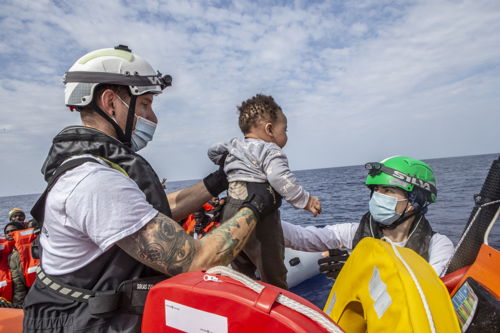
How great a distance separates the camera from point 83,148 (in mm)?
1638

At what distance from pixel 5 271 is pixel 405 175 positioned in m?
7.14

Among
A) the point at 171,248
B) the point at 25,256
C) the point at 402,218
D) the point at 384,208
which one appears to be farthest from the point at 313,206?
the point at 25,256

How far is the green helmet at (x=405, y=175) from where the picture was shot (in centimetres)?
330

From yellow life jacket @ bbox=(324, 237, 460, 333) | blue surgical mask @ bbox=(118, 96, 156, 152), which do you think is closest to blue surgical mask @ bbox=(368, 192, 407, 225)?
yellow life jacket @ bbox=(324, 237, 460, 333)

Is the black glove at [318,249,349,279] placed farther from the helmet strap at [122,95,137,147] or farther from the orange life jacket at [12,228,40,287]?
the orange life jacket at [12,228,40,287]

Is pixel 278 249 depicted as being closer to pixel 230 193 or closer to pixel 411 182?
pixel 230 193

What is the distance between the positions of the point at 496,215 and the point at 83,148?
7.28 feet

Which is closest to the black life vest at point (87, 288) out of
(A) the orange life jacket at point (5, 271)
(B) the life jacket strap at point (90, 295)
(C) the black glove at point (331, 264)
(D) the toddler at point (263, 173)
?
(B) the life jacket strap at point (90, 295)

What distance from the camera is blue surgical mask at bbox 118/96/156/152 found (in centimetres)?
201

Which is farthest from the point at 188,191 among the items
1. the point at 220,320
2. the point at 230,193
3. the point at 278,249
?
the point at 220,320

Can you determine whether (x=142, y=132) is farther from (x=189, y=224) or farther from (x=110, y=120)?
(x=189, y=224)

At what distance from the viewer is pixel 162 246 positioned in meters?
1.48

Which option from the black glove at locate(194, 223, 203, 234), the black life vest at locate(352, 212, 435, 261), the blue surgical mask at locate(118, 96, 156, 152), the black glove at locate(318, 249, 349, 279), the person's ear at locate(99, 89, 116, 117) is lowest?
the black glove at locate(194, 223, 203, 234)

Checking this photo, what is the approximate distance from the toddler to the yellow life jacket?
53.4 inches
